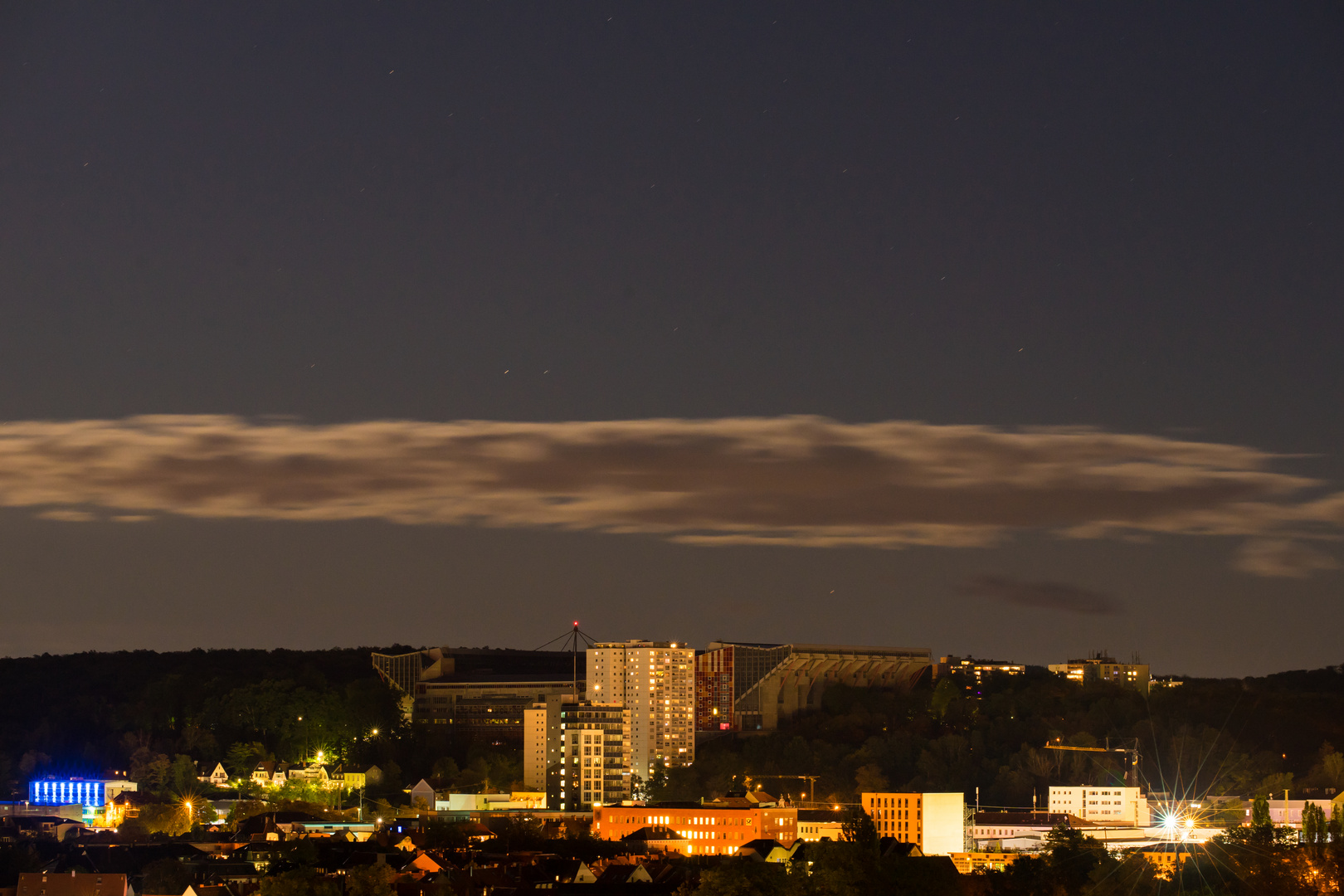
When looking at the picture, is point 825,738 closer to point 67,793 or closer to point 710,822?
point 710,822

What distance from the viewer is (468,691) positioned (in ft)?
395

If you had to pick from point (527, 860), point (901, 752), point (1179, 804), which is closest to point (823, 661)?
point (901, 752)

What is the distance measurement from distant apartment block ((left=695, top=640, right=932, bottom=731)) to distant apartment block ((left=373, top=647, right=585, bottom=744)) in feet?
26.4

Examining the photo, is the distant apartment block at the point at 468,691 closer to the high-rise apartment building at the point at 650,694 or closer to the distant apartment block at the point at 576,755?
the high-rise apartment building at the point at 650,694

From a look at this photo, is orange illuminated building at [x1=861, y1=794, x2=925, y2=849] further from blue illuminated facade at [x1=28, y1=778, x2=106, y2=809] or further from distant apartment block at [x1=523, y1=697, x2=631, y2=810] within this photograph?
blue illuminated facade at [x1=28, y1=778, x2=106, y2=809]

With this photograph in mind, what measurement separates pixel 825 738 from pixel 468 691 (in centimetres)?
2120

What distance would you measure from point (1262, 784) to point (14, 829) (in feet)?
194

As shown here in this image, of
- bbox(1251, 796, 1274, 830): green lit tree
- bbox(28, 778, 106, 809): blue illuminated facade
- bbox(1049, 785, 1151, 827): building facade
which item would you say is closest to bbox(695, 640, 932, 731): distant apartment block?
bbox(1049, 785, 1151, 827): building facade

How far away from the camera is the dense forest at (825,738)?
349 ft

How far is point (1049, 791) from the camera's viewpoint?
107m

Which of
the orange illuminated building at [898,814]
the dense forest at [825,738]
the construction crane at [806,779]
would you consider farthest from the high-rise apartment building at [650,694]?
the orange illuminated building at [898,814]

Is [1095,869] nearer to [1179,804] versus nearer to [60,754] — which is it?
[1179,804]

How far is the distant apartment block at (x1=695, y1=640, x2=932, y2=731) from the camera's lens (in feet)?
400

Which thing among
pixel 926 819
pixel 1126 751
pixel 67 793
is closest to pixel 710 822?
pixel 926 819
